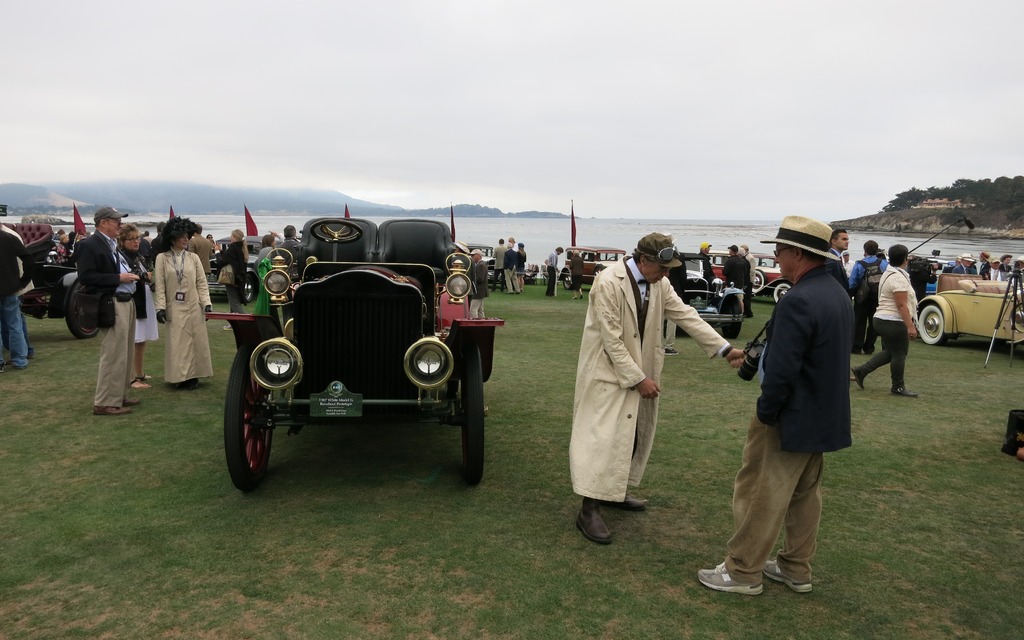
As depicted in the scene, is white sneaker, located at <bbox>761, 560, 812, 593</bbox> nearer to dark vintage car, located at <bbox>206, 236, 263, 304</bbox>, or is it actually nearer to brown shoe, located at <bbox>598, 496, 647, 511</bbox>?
brown shoe, located at <bbox>598, 496, 647, 511</bbox>

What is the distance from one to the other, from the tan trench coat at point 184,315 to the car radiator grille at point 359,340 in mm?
3270

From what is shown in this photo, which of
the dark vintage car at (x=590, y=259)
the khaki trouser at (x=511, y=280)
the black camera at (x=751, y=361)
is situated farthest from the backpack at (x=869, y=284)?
the dark vintage car at (x=590, y=259)

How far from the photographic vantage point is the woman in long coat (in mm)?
6855

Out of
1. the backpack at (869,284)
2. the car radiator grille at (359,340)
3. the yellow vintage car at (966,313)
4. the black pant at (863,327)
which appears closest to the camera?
the car radiator grille at (359,340)

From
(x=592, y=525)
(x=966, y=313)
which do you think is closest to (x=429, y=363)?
(x=592, y=525)

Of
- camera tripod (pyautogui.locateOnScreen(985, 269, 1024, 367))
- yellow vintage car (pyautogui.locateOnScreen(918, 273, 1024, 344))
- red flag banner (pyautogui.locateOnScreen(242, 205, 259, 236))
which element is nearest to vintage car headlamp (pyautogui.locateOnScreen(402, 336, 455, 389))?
camera tripod (pyautogui.locateOnScreen(985, 269, 1024, 367))

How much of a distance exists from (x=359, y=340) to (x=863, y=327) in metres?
9.03

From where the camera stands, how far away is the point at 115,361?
5953mm

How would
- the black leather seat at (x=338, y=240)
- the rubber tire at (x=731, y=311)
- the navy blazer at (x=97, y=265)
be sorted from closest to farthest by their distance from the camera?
1. the navy blazer at (x=97, y=265)
2. the black leather seat at (x=338, y=240)
3. the rubber tire at (x=731, y=311)

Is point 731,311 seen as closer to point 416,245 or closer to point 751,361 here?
point 416,245

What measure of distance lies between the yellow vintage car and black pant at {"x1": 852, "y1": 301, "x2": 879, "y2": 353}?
1762 millimetres

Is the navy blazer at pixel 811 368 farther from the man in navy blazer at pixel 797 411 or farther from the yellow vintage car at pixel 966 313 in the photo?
the yellow vintage car at pixel 966 313

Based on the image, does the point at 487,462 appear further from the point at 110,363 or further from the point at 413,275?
the point at 110,363

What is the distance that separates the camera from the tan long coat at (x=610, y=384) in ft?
11.7
